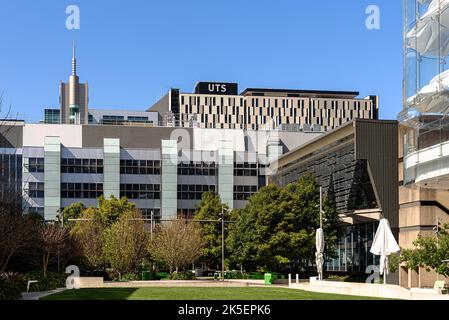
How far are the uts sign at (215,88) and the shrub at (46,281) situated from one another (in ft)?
454

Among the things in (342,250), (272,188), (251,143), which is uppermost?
(251,143)

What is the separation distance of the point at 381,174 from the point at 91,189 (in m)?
55.3

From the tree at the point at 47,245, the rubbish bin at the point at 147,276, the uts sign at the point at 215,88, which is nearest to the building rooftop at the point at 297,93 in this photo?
the uts sign at the point at 215,88

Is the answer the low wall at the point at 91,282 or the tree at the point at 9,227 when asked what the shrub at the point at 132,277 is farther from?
the tree at the point at 9,227

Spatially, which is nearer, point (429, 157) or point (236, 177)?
point (429, 157)

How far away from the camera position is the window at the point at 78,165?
339 feet

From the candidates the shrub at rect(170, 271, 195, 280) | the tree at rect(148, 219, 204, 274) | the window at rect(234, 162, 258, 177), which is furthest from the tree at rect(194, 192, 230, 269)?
the window at rect(234, 162, 258, 177)

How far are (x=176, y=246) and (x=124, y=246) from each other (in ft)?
18.4

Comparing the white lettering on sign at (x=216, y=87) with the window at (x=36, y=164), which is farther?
the white lettering on sign at (x=216, y=87)

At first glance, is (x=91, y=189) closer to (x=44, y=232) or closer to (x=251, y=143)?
(x=251, y=143)

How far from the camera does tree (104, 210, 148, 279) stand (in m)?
61.9

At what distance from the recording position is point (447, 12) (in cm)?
3522

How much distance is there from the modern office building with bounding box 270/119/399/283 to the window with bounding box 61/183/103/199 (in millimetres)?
37283
